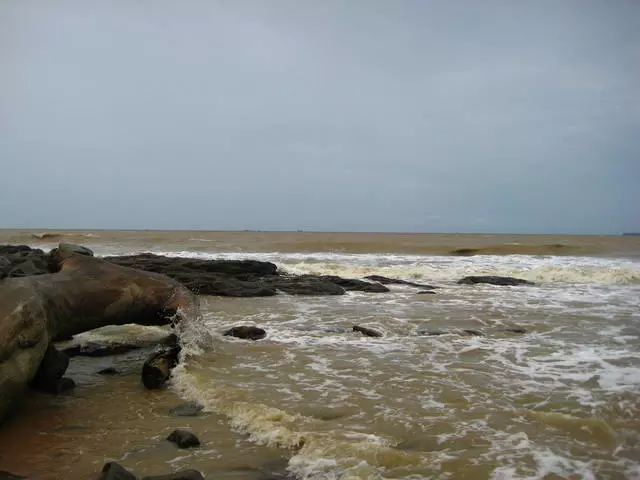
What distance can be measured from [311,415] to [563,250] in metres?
40.4

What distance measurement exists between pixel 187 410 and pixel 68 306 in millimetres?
2122

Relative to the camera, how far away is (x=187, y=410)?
522cm

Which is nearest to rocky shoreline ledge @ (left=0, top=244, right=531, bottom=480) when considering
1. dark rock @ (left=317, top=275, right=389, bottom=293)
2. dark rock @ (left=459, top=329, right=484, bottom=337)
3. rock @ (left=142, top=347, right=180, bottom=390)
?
rock @ (left=142, top=347, right=180, bottom=390)

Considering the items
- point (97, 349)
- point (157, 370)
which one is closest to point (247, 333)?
point (97, 349)

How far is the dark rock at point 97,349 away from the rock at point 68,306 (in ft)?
2.90

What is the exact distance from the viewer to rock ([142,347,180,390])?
6000mm

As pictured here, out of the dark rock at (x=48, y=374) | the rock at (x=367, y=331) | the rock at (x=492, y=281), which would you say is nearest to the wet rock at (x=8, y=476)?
the dark rock at (x=48, y=374)

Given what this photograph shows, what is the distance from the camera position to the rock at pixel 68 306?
4734 millimetres

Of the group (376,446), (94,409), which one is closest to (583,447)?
(376,446)

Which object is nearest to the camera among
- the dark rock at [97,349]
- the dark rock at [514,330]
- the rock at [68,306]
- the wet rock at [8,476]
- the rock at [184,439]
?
the wet rock at [8,476]

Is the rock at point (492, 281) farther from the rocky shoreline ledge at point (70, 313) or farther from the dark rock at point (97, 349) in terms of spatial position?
the dark rock at point (97, 349)

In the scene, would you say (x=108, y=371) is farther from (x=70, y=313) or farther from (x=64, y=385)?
(x=70, y=313)

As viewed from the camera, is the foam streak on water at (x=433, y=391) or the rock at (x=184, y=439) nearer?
the foam streak on water at (x=433, y=391)

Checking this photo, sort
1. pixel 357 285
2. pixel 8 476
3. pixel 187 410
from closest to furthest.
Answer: pixel 8 476 → pixel 187 410 → pixel 357 285
